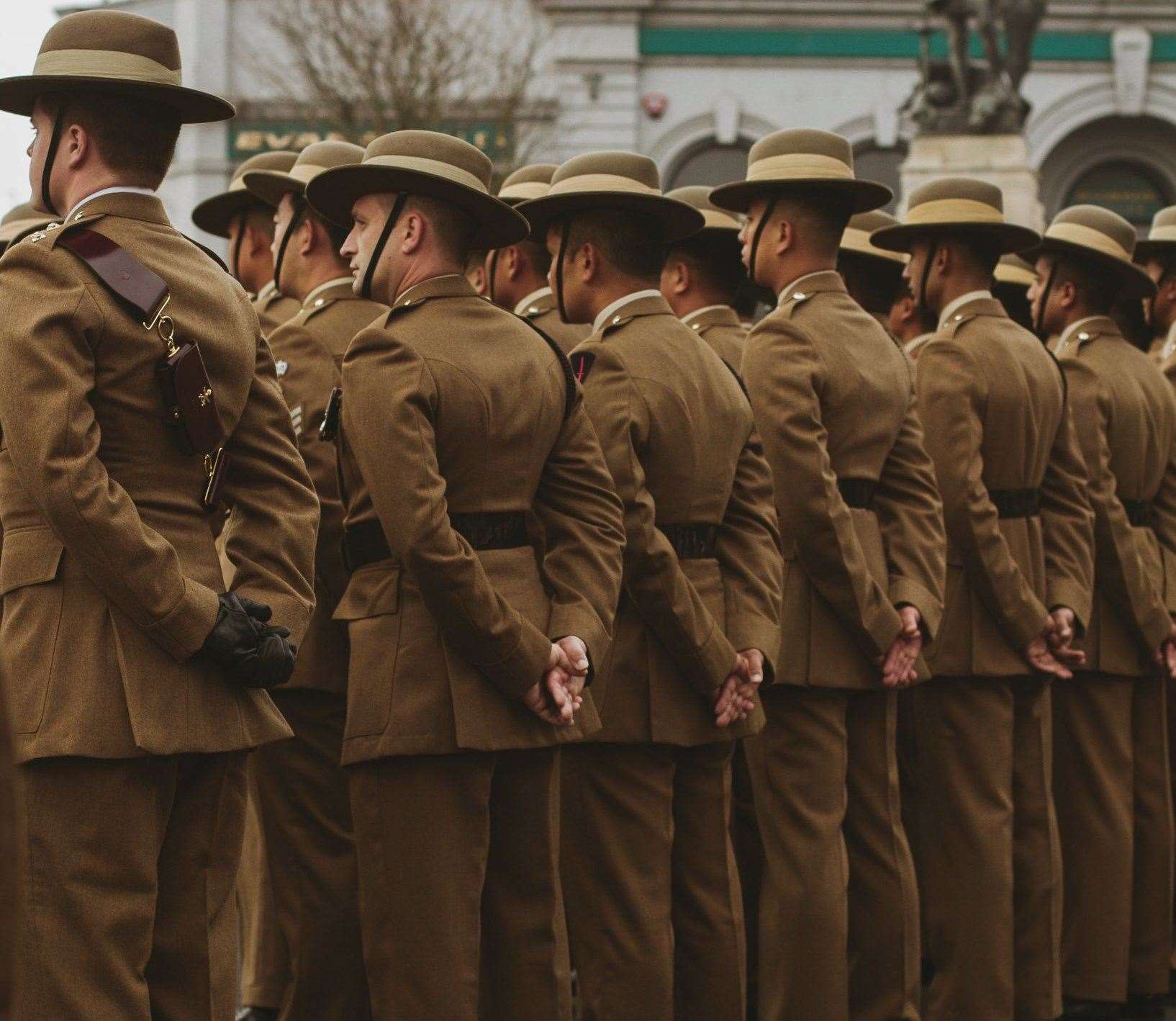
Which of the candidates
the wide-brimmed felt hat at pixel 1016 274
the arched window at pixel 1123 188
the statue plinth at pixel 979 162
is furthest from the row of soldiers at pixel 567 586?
the arched window at pixel 1123 188

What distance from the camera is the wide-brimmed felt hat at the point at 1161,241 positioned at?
7.54 metres

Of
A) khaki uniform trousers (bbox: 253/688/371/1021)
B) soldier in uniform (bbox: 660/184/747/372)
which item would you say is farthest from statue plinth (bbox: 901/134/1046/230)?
khaki uniform trousers (bbox: 253/688/371/1021)

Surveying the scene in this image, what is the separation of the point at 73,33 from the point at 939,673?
3150 mm

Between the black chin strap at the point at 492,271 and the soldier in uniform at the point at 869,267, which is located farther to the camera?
the soldier in uniform at the point at 869,267

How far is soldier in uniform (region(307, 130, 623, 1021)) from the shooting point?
4105 mm

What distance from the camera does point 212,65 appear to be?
101 ft

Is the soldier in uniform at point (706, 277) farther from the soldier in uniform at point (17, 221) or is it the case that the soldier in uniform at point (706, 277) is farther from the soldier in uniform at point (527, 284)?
the soldier in uniform at point (17, 221)

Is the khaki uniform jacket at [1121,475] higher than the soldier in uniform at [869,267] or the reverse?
the reverse

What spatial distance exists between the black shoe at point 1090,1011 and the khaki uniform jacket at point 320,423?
8.75 feet

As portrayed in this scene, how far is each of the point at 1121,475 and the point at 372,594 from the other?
10.7 ft

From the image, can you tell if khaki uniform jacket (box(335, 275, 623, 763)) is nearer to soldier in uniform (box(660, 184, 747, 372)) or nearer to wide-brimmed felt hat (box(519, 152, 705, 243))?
wide-brimmed felt hat (box(519, 152, 705, 243))

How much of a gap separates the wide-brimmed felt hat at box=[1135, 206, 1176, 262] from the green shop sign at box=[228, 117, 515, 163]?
18.7 metres

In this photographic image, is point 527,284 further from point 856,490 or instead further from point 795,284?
point 856,490

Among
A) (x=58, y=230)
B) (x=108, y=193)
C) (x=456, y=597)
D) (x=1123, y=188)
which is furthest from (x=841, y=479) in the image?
(x=1123, y=188)
